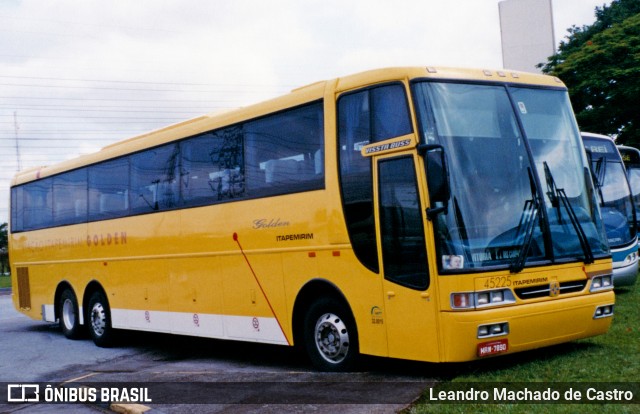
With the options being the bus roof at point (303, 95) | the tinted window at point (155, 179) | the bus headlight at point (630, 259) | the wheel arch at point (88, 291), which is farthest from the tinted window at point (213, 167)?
the bus headlight at point (630, 259)

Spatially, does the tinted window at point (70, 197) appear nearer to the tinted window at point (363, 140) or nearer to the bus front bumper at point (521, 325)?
the tinted window at point (363, 140)

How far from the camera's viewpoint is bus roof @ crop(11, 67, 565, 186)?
31.1 feet

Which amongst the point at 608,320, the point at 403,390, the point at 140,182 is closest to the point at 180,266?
the point at 140,182

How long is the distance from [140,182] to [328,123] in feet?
18.9

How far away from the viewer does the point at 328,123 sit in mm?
10398

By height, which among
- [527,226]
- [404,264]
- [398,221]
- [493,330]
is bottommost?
[493,330]

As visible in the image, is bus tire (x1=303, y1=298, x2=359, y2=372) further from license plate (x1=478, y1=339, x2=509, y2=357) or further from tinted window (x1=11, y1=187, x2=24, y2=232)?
tinted window (x1=11, y1=187, x2=24, y2=232)

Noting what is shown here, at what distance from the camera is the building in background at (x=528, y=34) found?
51.6 m

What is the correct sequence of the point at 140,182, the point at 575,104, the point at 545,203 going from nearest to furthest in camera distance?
1. the point at 545,203
2. the point at 140,182
3. the point at 575,104

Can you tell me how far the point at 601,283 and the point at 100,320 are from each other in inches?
402

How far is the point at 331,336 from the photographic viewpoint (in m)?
10.3

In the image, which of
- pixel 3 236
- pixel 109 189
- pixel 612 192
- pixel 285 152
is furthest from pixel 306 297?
pixel 3 236

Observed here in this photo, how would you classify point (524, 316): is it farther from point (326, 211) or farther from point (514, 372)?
point (326, 211)

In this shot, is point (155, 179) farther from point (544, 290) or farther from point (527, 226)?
point (544, 290)
